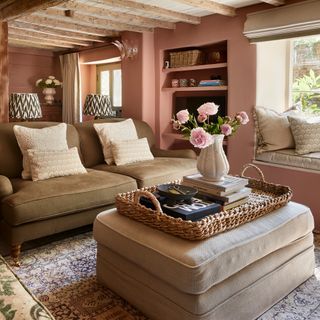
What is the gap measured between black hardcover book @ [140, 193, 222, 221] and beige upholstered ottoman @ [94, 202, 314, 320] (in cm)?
14

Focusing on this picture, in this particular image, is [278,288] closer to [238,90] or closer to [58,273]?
[58,273]

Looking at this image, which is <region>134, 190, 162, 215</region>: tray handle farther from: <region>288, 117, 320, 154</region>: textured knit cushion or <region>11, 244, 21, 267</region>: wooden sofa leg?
<region>288, 117, 320, 154</region>: textured knit cushion

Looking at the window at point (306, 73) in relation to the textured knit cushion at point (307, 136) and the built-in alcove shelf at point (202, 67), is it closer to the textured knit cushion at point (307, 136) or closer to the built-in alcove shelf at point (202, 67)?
the textured knit cushion at point (307, 136)

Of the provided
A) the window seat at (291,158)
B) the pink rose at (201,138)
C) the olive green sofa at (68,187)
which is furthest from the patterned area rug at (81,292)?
the pink rose at (201,138)

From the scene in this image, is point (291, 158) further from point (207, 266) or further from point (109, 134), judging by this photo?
point (207, 266)

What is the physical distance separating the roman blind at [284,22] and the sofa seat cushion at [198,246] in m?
1.90

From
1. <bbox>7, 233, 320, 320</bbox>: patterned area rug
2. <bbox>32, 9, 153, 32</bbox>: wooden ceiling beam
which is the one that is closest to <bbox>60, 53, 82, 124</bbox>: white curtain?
<bbox>32, 9, 153, 32</bbox>: wooden ceiling beam

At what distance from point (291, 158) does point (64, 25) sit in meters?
3.24

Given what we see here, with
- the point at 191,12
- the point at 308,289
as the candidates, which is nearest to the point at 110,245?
the point at 308,289

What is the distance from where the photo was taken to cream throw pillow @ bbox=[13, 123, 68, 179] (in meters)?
2.98

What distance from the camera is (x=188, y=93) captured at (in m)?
4.71

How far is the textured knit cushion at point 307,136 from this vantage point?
3295 mm

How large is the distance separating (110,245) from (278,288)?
961 mm

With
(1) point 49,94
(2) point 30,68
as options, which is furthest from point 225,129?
(2) point 30,68
